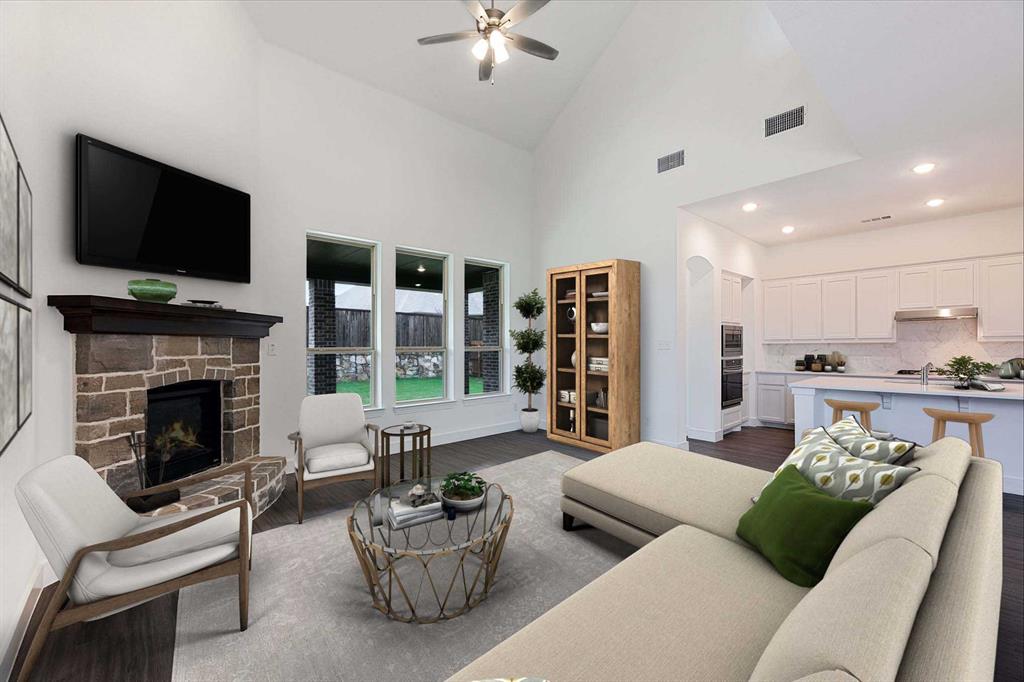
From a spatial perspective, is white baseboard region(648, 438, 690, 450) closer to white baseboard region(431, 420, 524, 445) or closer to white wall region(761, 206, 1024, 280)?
white baseboard region(431, 420, 524, 445)

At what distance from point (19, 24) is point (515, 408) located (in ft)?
18.3

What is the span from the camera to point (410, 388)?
525cm

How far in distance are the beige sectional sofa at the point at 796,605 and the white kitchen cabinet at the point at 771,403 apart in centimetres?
480

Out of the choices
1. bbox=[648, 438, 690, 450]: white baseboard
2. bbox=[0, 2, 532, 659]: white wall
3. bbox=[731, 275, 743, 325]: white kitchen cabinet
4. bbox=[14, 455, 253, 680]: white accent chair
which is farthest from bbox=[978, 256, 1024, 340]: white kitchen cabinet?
bbox=[14, 455, 253, 680]: white accent chair

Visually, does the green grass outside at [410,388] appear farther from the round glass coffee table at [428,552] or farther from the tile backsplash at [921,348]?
the tile backsplash at [921,348]

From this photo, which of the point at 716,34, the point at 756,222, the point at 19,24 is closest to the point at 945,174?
the point at 756,222

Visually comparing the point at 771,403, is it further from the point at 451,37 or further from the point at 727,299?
the point at 451,37

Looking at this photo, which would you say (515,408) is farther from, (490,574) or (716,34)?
(716,34)

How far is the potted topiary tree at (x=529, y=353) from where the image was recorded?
19.2 ft

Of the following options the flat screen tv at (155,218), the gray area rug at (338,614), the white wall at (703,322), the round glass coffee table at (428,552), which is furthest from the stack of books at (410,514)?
the white wall at (703,322)

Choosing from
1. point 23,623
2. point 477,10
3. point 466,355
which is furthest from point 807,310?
point 23,623

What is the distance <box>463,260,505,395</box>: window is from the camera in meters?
5.95

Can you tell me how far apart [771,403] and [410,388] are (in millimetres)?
5389

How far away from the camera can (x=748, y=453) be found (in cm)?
487
